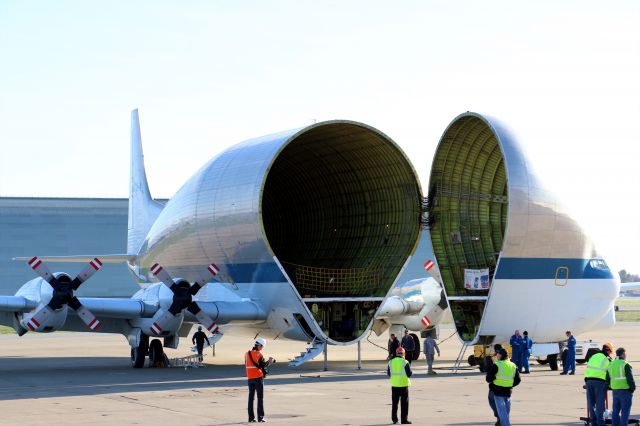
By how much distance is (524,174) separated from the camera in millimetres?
30484

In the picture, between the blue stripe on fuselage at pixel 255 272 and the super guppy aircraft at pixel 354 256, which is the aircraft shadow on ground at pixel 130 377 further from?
the blue stripe on fuselage at pixel 255 272

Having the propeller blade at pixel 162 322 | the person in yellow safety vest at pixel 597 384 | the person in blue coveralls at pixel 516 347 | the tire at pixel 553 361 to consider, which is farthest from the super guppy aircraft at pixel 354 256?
the person in yellow safety vest at pixel 597 384

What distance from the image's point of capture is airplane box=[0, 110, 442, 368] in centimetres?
3175

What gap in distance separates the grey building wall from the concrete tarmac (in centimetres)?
4757

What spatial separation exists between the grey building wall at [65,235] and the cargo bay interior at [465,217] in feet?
190

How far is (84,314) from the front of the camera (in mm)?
31219

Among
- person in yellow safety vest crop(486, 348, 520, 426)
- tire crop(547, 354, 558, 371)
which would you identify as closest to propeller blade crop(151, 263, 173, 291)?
tire crop(547, 354, 558, 371)

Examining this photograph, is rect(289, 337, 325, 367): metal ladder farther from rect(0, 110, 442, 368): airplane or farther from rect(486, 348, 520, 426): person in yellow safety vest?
rect(486, 348, 520, 426): person in yellow safety vest

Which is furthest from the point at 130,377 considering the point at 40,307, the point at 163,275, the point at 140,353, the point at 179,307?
the point at 163,275

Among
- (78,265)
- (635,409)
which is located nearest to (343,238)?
(635,409)

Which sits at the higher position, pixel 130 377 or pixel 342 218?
pixel 342 218

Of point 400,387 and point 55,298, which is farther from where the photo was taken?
point 55,298

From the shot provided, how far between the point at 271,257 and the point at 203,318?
9.78 ft

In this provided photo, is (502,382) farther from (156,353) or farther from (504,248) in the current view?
(156,353)
